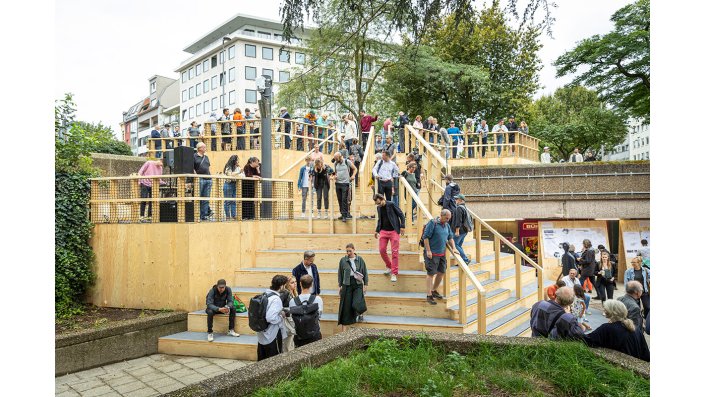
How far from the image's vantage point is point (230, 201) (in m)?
9.80

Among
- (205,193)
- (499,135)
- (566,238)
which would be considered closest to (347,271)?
(205,193)

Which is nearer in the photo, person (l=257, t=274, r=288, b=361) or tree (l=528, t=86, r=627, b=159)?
person (l=257, t=274, r=288, b=361)

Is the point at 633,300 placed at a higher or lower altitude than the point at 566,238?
lower

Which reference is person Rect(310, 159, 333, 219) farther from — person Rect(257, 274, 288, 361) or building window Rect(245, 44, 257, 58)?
building window Rect(245, 44, 257, 58)

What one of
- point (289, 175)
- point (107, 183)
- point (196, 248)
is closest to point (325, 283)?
point (196, 248)

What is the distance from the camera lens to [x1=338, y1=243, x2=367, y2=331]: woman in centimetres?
706

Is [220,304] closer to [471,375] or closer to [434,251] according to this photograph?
[434,251]

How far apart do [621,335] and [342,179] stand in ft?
20.7

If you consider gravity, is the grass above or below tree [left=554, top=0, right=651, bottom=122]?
below

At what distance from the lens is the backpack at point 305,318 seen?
6.17 metres

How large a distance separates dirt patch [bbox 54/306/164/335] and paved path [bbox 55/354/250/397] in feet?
2.77

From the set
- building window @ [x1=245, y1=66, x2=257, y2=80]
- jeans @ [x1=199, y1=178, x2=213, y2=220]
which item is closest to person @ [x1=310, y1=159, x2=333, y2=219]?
Result: jeans @ [x1=199, y1=178, x2=213, y2=220]

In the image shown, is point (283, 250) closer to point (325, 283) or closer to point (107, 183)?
point (325, 283)

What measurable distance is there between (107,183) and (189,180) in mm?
1854
